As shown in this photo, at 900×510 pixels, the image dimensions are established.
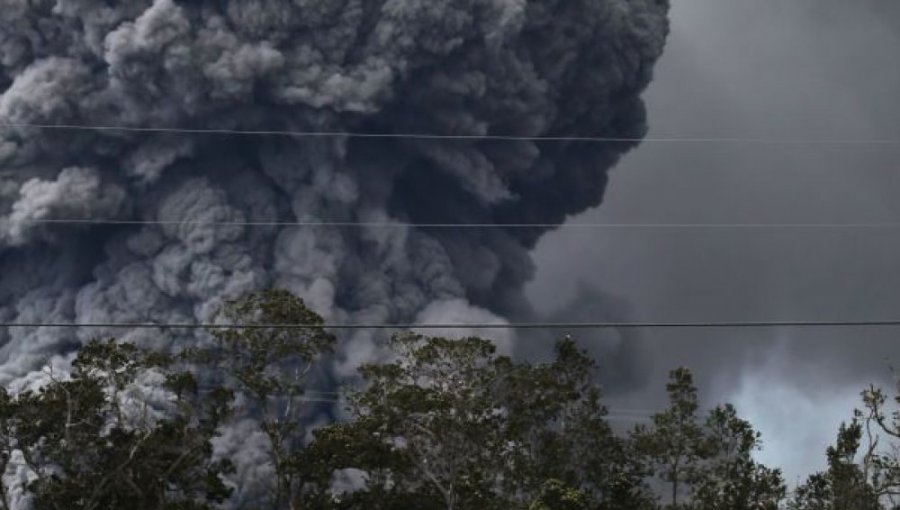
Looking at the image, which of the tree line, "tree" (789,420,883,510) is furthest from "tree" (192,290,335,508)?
"tree" (789,420,883,510)

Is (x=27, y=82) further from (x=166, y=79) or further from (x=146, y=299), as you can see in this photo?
(x=146, y=299)

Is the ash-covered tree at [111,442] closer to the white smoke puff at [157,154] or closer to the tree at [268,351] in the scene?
the tree at [268,351]

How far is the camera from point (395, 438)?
38.8 m

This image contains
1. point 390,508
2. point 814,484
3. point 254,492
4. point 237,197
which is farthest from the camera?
point 237,197

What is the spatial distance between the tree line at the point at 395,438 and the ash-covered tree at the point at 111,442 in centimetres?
4

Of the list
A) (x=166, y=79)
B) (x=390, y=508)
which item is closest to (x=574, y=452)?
(x=390, y=508)

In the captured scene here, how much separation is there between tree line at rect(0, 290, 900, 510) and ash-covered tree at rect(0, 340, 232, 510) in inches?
1.7

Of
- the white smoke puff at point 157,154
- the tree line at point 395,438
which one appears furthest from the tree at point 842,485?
the white smoke puff at point 157,154

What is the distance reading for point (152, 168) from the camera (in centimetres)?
5781

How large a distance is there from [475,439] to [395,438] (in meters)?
2.32

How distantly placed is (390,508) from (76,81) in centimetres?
2579

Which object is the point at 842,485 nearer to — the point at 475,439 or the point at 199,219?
the point at 475,439

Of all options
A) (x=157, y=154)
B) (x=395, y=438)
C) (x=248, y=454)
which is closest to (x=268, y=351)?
(x=395, y=438)

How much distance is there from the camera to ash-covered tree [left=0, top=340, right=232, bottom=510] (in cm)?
3378
